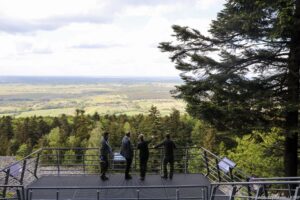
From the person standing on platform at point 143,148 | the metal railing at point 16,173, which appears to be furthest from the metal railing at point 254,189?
the metal railing at point 16,173

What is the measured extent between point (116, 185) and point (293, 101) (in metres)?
7.09

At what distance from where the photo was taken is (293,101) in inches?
601

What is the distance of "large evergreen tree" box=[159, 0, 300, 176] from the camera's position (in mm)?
15562

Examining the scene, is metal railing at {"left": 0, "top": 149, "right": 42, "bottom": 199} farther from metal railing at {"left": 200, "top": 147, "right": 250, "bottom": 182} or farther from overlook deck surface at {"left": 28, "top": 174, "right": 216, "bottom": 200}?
metal railing at {"left": 200, "top": 147, "right": 250, "bottom": 182}

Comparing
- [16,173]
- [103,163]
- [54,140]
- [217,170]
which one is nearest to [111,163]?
[103,163]

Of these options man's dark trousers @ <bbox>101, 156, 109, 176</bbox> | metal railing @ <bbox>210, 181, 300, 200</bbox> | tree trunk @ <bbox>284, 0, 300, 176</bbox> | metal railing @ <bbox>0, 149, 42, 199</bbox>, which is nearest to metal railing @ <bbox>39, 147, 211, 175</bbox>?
metal railing @ <bbox>0, 149, 42, 199</bbox>

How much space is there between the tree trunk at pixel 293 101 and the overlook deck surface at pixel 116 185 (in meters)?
3.46

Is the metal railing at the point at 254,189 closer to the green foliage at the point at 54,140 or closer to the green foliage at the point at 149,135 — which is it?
the green foliage at the point at 149,135

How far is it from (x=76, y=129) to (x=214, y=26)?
261 feet

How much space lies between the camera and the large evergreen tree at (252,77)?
613 inches

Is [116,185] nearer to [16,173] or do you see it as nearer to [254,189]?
[16,173]

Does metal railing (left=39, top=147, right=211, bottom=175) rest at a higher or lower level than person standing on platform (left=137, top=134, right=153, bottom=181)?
lower

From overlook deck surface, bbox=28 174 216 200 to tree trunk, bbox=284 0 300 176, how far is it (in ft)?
11.4

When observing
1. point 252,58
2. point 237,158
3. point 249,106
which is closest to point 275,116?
point 249,106
